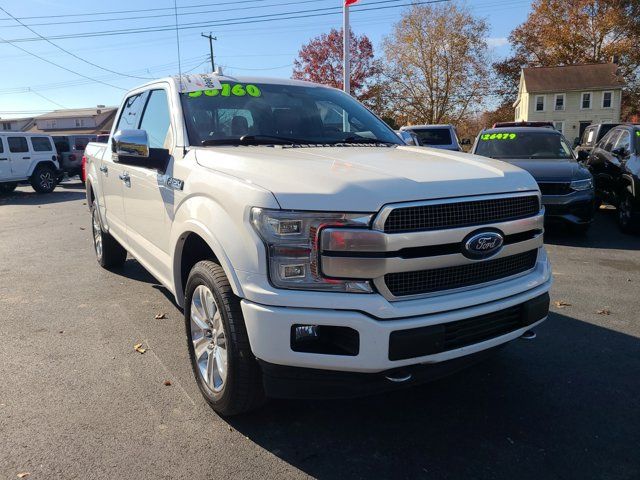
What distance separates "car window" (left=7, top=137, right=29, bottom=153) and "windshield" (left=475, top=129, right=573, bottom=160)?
15.1m

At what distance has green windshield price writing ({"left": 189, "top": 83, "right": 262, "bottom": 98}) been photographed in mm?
3848

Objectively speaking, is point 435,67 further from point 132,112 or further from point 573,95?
point 132,112

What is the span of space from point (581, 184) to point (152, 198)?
6.44m

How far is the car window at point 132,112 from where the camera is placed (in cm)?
477

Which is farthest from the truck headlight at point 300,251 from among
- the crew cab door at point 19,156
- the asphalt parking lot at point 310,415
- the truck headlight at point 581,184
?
the crew cab door at point 19,156

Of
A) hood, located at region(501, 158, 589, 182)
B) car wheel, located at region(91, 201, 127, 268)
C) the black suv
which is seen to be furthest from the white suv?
the black suv

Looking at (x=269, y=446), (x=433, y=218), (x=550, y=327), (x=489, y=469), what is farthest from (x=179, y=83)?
(x=550, y=327)

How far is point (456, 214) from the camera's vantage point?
258 cm

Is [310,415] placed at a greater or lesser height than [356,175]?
lesser

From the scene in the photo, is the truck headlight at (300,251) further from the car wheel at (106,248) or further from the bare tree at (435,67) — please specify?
the bare tree at (435,67)

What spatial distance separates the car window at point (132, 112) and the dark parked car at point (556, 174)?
557 centimetres

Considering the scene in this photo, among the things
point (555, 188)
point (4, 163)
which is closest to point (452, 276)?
point (555, 188)

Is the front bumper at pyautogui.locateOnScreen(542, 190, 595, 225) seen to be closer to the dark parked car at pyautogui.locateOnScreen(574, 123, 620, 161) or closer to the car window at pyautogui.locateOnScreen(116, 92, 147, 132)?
the dark parked car at pyautogui.locateOnScreen(574, 123, 620, 161)

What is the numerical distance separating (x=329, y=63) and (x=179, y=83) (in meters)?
41.5
